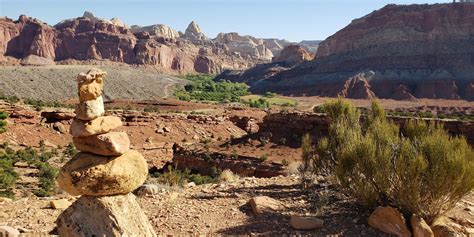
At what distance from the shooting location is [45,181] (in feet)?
64.9

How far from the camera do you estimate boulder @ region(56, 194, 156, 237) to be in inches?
243

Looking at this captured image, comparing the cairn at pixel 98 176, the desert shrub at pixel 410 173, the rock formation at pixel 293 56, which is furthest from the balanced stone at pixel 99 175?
the rock formation at pixel 293 56

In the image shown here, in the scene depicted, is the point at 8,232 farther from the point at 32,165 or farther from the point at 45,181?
the point at 32,165

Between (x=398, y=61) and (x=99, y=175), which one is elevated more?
(x=398, y=61)

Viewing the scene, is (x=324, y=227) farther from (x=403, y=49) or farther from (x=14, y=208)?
(x=403, y=49)

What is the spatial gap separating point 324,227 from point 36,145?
81.8 ft

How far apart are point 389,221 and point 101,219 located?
5832 mm

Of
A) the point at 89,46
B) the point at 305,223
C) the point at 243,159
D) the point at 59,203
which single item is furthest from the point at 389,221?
the point at 89,46

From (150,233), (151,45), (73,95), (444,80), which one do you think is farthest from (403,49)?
(150,233)

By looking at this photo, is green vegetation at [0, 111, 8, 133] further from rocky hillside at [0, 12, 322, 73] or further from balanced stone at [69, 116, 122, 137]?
rocky hillside at [0, 12, 322, 73]

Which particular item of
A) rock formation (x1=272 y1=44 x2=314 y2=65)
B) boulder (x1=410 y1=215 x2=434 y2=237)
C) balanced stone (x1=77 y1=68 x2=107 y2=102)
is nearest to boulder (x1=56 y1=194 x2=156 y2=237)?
balanced stone (x1=77 y1=68 x2=107 y2=102)

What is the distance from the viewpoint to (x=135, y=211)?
21.7 feet

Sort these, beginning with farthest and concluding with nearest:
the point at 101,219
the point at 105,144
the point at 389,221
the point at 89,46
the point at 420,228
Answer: the point at 89,46 < the point at 389,221 < the point at 420,228 < the point at 105,144 < the point at 101,219

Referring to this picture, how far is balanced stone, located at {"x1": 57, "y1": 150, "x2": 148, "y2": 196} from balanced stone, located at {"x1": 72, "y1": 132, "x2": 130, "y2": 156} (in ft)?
0.32
